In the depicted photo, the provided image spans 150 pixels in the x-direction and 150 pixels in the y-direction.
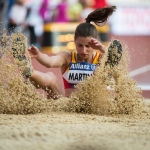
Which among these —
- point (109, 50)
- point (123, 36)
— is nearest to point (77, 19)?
point (123, 36)

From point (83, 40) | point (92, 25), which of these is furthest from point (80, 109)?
point (92, 25)

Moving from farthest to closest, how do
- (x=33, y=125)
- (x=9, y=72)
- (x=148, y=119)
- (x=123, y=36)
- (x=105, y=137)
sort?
1. (x=123, y=36)
2. (x=9, y=72)
3. (x=148, y=119)
4. (x=33, y=125)
5. (x=105, y=137)

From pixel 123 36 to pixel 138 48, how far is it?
433 mm

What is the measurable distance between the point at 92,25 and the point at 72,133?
5.42ft

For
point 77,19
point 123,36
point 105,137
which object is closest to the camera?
point 105,137

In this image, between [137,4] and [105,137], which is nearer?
[105,137]

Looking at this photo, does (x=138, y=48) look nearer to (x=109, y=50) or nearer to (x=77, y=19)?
(x=77, y=19)

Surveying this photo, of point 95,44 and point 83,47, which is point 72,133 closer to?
point 95,44

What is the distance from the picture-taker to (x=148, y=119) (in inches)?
122

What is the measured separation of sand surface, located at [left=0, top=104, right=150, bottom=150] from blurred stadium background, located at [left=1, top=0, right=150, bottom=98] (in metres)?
3.57

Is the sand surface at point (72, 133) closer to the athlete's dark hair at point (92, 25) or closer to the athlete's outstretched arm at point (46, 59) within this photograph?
the athlete's outstretched arm at point (46, 59)

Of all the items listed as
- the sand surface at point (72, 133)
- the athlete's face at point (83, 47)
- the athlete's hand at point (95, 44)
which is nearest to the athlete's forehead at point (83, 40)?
the athlete's face at point (83, 47)

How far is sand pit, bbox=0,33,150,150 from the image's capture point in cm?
240

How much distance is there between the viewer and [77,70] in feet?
12.7
